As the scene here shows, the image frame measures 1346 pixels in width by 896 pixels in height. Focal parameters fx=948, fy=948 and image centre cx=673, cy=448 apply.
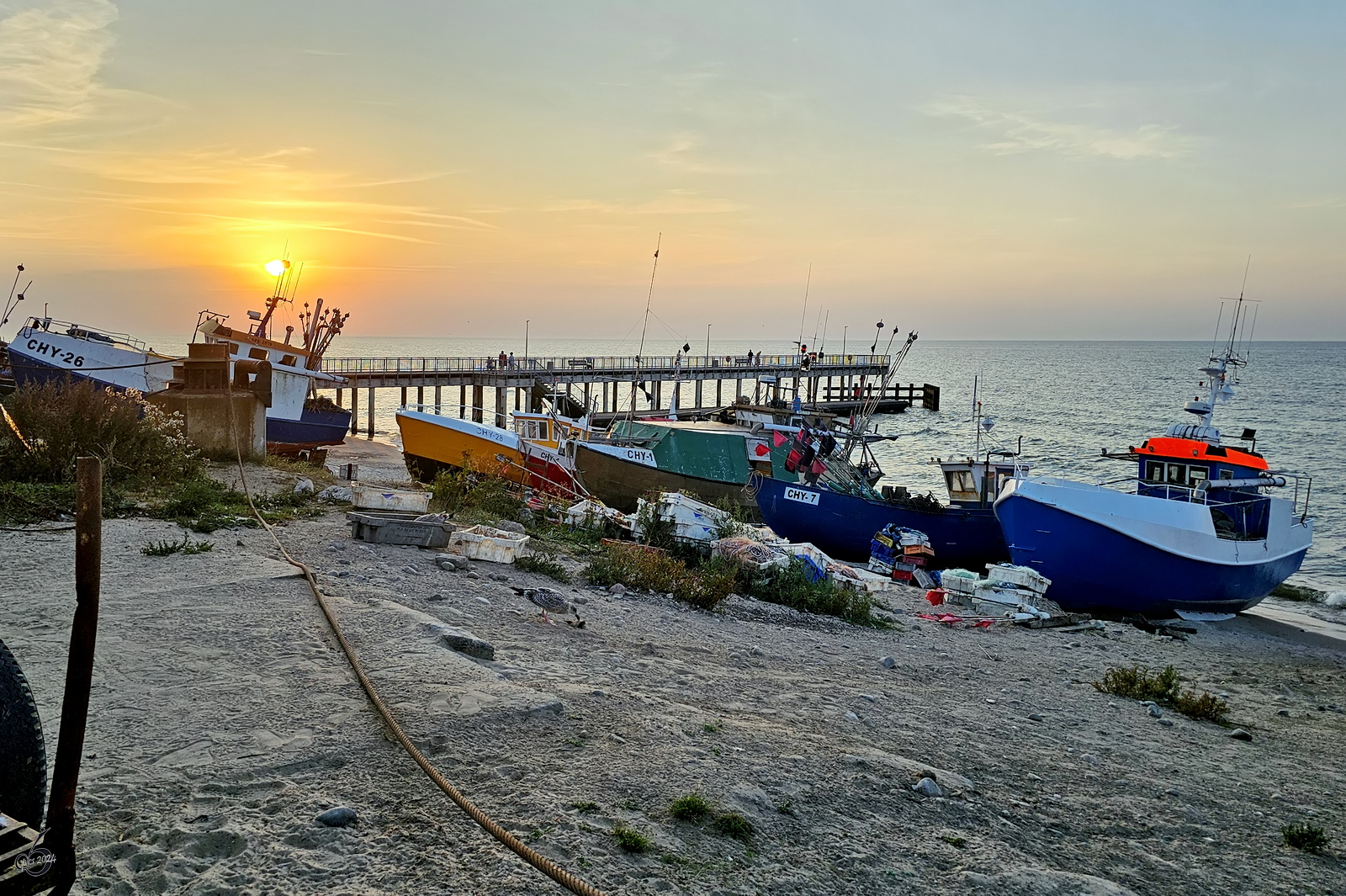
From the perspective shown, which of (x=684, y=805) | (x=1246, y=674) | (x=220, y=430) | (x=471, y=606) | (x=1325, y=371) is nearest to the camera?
(x=684, y=805)

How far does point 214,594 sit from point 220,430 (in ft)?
32.1

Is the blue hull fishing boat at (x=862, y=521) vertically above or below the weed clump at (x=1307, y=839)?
below

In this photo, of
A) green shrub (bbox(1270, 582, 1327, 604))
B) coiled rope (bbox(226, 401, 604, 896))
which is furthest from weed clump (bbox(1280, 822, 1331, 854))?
green shrub (bbox(1270, 582, 1327, 604))

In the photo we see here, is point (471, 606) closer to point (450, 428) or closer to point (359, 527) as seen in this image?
point (359, 527)

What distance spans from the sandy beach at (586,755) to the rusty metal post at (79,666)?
64cm

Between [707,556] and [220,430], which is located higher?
[220,430]

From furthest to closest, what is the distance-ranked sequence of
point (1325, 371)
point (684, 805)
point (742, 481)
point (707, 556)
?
1. point (1325, 371)
2. point (742, 481)
3. point (707, 556)
4. point (684, 805)

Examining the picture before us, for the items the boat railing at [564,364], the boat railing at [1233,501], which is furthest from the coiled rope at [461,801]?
the boat railing at [564,364]

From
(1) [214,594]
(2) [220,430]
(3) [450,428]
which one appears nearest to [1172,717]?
(1) [214,594]

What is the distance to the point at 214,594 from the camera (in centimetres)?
832

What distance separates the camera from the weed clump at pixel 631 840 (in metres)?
4.65

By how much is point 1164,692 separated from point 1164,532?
8199 mm

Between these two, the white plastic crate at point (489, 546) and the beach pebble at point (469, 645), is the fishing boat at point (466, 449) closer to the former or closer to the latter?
the white plastic crate at point (489, 546)

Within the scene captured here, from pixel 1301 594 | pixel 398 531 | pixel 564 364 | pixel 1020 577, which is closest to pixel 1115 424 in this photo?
pixel 564 364
